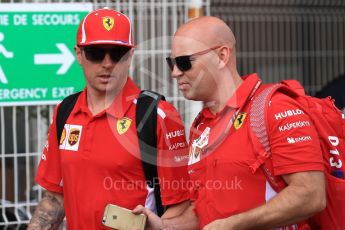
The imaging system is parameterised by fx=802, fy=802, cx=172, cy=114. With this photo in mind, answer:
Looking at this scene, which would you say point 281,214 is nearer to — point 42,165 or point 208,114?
point 208,114

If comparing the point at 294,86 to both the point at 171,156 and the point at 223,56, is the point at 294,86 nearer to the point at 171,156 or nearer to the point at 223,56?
the point at 223,56

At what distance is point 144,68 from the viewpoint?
658 cm

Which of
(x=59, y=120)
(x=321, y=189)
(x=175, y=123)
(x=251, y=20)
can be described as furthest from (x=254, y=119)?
(x=251, y=20)

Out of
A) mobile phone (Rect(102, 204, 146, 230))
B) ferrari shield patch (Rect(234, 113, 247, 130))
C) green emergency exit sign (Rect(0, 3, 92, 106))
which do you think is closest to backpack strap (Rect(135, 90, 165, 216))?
mobile phone (Rect(102, 204, 146, 230))

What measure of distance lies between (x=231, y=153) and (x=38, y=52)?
9.65ft

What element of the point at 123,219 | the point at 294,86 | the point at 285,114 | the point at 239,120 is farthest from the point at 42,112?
the point at 285,114

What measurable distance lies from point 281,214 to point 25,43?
3.32 meters

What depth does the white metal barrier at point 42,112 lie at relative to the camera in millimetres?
6309

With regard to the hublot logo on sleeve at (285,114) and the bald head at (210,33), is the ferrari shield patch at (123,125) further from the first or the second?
the hublot logo on sleeve at (285,114)

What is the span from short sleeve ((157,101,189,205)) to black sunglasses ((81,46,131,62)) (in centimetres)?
37

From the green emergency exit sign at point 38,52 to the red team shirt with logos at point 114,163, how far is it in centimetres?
→ 184

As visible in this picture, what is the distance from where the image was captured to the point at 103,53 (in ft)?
14.6

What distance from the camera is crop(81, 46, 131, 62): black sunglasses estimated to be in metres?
4.44

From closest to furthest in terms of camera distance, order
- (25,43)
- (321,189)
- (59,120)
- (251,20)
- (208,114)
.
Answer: (321,189), (208,114), (59,120), (25,43), (251,20)
